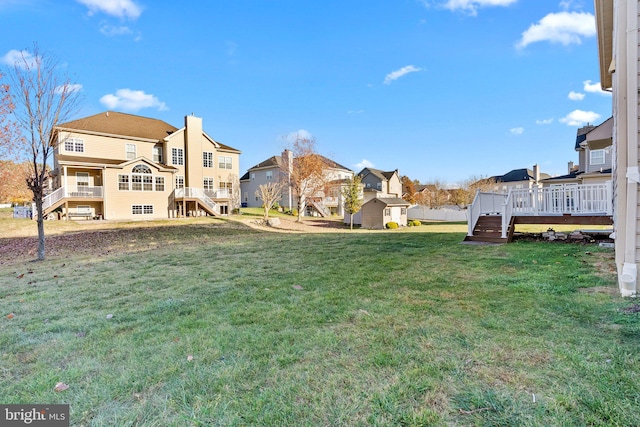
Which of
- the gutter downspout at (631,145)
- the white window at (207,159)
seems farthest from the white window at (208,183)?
the gutter downspout at (631,145)

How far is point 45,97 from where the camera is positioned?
9.07 metres

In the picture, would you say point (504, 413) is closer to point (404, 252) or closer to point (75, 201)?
point (404, 252)

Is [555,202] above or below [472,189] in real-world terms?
below

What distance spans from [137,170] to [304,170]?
14372 millimetres

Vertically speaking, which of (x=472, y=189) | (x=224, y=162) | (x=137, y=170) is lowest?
(x=472, y=189)

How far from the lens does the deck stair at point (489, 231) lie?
10227mm

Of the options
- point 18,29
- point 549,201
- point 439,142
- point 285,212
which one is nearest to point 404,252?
point 549,201

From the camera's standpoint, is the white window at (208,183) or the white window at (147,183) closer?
the white window at (147,183)

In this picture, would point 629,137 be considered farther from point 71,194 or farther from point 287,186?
point 287,186

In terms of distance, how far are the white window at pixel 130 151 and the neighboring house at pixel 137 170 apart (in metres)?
0.07

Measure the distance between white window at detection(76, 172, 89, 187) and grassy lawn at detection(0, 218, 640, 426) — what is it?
68.0 feet

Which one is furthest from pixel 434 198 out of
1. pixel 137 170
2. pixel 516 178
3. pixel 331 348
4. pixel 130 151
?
pixel 331 348

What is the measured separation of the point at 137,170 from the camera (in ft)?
76.5

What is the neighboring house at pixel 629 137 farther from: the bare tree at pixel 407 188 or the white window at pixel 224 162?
the bare tree at pixel 407 188
